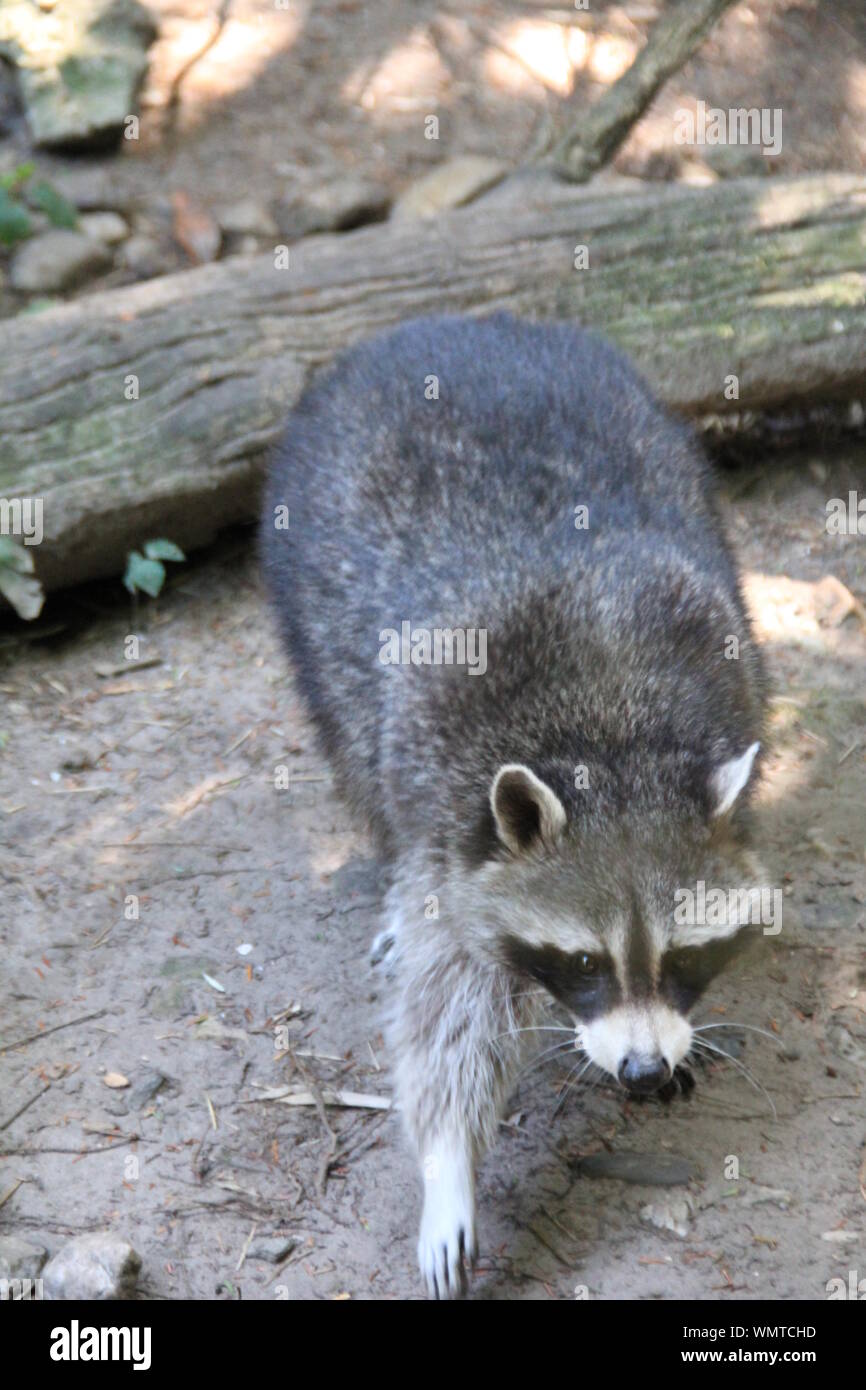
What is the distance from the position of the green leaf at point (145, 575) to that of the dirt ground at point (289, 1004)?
296mm

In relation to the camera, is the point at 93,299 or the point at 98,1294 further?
the point at 93,299

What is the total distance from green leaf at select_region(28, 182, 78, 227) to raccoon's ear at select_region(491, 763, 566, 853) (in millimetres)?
4601

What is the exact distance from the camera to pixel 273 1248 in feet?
11.3

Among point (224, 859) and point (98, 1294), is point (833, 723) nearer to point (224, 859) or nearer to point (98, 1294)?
point (224, 859)

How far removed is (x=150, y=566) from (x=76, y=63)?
3.28 metres

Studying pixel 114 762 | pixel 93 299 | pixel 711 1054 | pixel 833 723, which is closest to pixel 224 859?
pixel 114 762

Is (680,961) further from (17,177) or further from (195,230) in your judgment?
(17,177)

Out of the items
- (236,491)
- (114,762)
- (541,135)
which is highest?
(541,135)

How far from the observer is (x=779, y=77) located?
26.7ft

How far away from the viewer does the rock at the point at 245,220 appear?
7.24 m

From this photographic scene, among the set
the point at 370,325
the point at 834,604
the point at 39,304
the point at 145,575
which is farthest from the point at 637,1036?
the point at 39,304

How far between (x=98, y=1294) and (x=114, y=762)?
2.33 m

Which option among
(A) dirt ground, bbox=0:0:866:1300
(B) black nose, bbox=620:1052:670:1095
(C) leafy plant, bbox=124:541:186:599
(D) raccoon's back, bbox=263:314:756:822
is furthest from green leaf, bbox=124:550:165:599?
(B) black nose, bbox=620:1052:670:1095

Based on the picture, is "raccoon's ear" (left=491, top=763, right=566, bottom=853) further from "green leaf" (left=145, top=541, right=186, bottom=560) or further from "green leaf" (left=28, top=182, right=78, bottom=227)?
"green leaf" (left=28, top=182, right=78, bottom=227)
